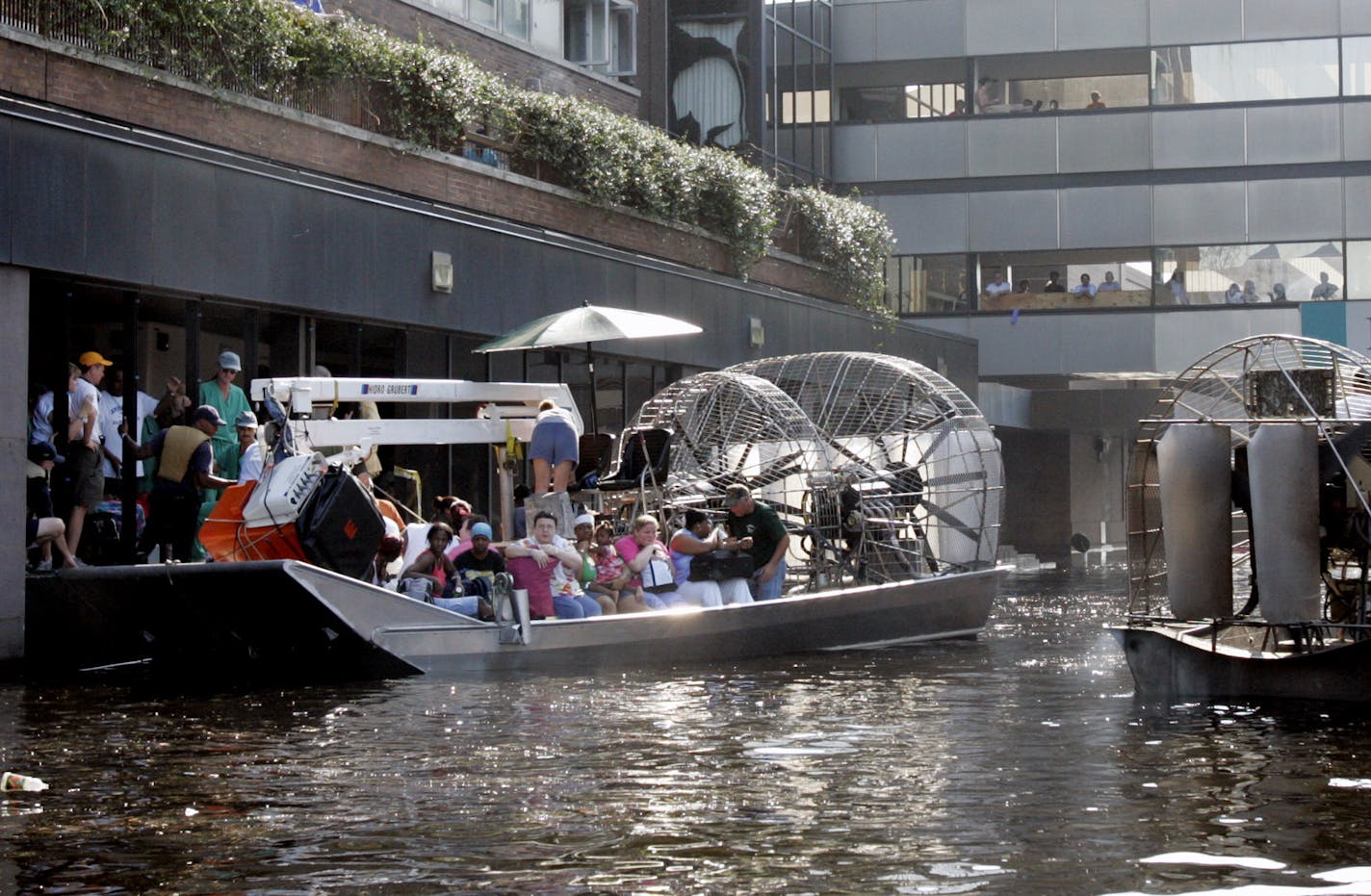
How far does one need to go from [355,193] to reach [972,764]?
40.1ft

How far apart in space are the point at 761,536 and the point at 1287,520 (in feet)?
22.1

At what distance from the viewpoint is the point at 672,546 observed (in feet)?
58.5

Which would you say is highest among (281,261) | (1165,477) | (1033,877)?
(281,261)

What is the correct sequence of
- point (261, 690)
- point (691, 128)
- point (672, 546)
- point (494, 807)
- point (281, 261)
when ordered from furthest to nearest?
point (691, 128)
point (281, 261)
point (672, 546)
point (261, 690)
point (494, 807)

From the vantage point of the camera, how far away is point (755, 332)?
29.8m

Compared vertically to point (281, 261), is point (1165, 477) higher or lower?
lower

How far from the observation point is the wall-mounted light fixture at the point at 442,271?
21656 millimetres

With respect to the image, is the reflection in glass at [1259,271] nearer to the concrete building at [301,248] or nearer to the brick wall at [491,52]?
the brick wall at [491,52]

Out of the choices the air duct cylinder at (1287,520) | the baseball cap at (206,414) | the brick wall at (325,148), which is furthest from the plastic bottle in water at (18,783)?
the brick wall at (325,148)

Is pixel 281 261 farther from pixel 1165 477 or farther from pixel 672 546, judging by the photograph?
pixel 1165 477

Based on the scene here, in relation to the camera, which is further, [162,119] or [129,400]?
[162,119]

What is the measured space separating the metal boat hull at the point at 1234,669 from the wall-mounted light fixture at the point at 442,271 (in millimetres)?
9980

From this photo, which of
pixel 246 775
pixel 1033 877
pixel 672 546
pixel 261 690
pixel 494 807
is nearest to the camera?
pixel 1033 877

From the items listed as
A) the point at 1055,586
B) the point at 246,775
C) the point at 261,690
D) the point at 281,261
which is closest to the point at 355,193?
the point at 281,261
